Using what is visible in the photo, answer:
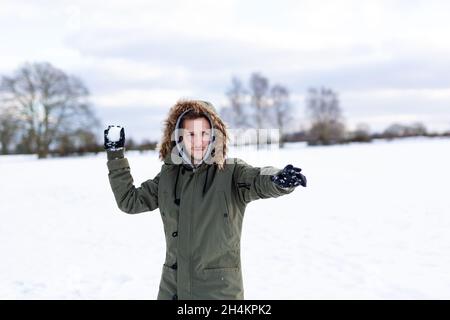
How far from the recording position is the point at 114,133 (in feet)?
8.09

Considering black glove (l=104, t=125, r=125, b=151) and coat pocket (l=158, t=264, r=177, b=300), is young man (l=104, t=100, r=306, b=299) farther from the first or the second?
black glove (l=104, t=125, r=125, b=151)

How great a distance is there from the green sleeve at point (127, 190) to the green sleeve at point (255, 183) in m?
0.43

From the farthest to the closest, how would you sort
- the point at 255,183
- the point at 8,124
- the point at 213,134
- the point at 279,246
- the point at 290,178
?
the point at 8,124
the point at 279,246
the point at 213,134
the point at 255,183
the point at 290,178

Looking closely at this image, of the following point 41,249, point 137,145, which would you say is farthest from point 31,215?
point 137,145

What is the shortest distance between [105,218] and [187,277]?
347 inches

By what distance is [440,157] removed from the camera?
22250 mm

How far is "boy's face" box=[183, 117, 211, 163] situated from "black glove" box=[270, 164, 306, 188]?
0.42 metres

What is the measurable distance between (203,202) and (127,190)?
431 millimetres

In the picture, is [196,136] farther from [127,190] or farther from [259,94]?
[259,94]

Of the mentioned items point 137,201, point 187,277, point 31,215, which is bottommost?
point 31,215

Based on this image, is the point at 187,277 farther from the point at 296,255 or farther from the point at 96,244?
the point at 96,244

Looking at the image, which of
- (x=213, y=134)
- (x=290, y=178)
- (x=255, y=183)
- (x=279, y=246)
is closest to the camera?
(x=290, y=178)

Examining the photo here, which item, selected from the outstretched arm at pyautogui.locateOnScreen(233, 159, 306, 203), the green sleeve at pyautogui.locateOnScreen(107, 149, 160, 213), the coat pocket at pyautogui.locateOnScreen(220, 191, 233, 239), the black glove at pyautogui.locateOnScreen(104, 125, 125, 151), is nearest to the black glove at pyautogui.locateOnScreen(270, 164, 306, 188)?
the outstretched arm at pyautogui.locateOnScreen(233, 159, 306, 203)

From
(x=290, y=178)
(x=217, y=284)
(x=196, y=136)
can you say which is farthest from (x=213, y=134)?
(x=217, y=284)
